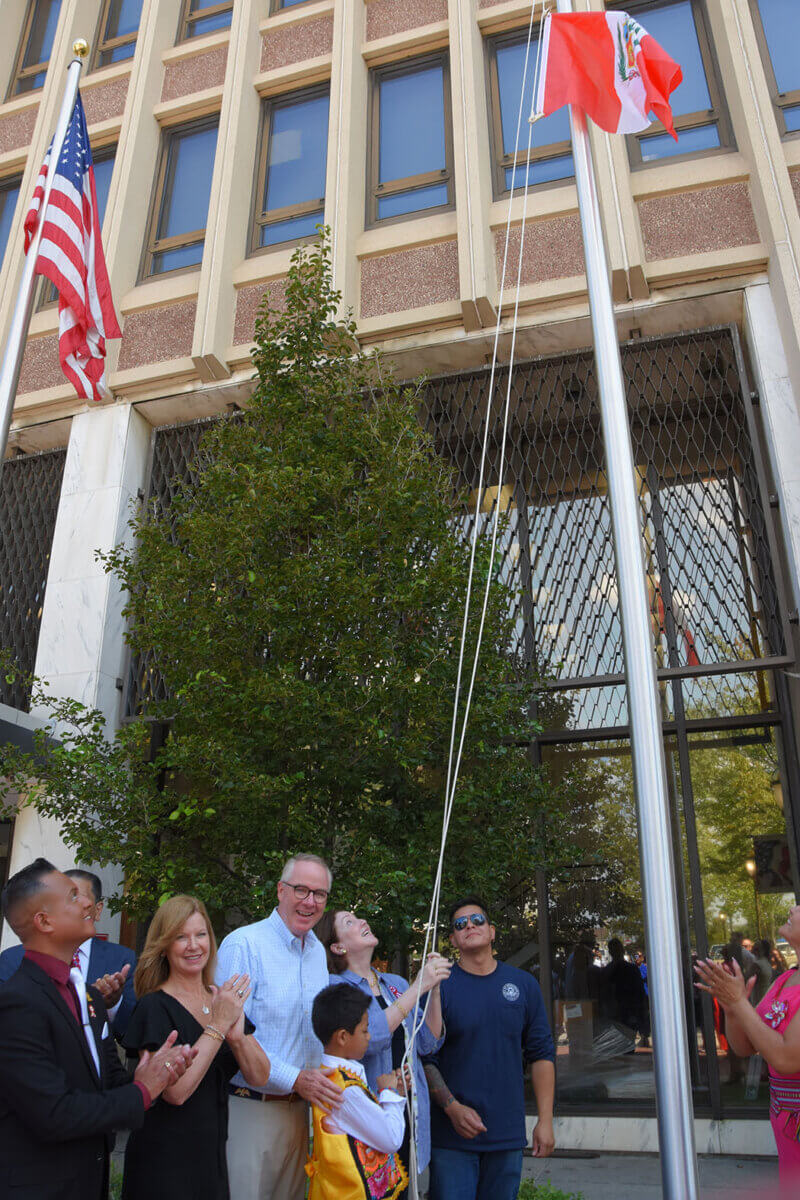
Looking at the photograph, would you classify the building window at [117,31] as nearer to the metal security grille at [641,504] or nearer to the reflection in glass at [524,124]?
the reflection in glass at [524,124]

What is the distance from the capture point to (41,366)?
10625 mm

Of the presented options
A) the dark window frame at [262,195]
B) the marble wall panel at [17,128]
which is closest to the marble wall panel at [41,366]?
the dark window frame at [262,195]

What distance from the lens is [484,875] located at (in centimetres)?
544

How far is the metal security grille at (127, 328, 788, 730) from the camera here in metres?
8.32

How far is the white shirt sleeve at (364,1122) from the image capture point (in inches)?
125

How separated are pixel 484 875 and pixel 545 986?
3196 mm

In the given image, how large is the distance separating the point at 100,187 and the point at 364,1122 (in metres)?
11.4

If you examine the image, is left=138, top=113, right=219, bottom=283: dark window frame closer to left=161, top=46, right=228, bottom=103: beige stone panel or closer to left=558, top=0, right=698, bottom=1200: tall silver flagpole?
left=161, top=46, right=228, bottom=103: beige stone panel

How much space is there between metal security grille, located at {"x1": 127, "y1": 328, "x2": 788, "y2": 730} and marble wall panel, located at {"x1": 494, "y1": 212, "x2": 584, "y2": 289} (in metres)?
0.81

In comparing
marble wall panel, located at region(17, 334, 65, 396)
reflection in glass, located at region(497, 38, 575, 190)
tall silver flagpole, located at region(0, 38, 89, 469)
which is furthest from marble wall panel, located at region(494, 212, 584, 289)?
marble wall panel, located at region(17, 334, 65, 396)

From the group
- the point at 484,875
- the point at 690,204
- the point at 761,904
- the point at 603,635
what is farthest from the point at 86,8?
the point at 761,904

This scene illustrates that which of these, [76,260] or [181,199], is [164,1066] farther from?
[181,199]

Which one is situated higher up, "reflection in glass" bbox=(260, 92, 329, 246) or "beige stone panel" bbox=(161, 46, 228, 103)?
"beige stone panel" bbox=(161, 46, 228, 103)

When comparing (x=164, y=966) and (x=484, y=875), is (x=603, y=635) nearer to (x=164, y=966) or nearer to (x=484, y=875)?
(x=484, y=875)
